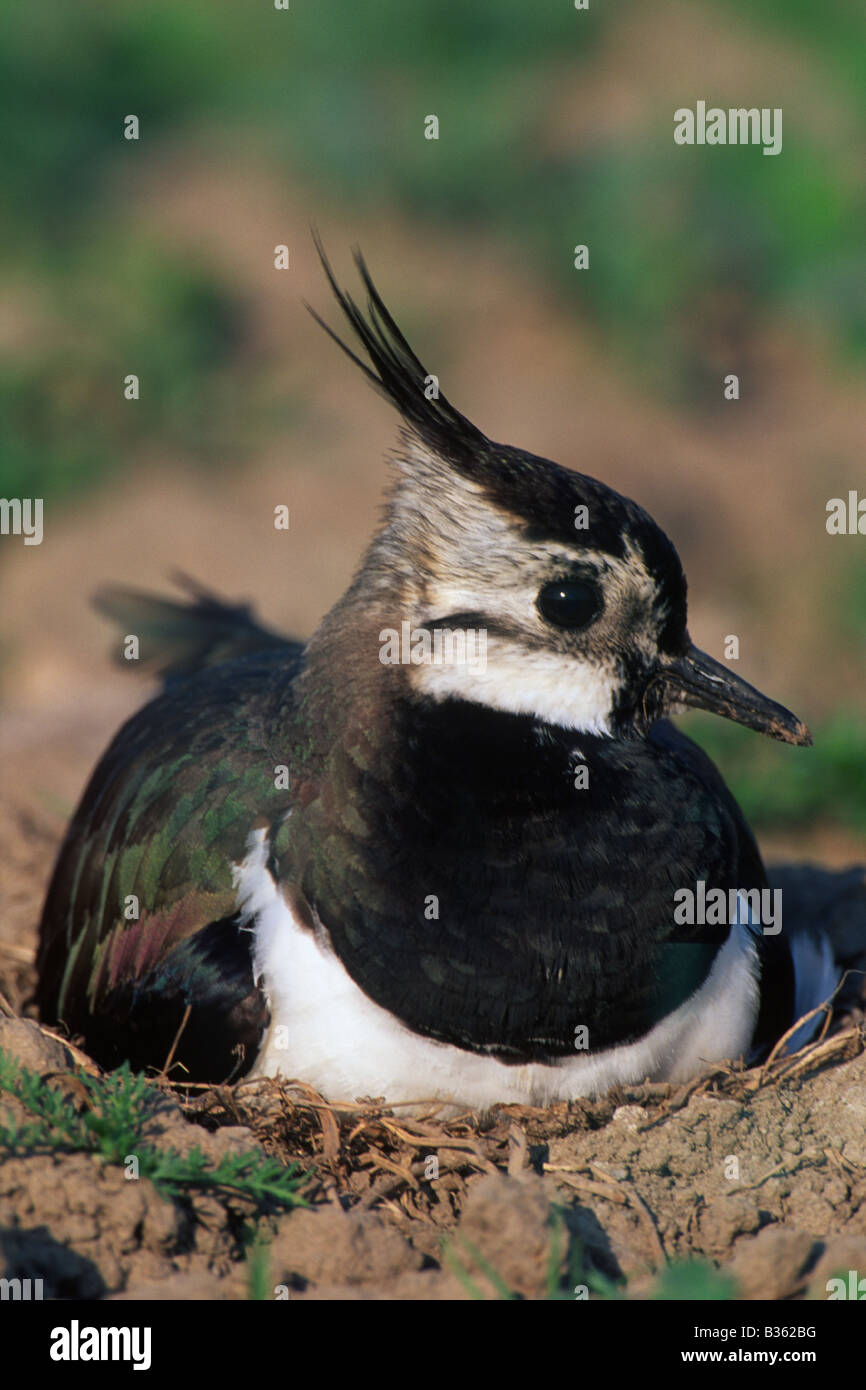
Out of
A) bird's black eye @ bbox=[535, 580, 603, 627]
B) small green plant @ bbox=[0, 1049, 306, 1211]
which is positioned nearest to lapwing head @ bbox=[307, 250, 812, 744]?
bird's black eye @ bbox=[535, 580, 603, 627]

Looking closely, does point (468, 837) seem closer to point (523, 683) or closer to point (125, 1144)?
point (523, 683)

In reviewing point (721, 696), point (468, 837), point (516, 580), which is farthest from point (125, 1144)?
point (721, 696)

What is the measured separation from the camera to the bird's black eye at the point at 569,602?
10.8 ft

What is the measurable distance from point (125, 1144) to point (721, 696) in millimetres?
1604

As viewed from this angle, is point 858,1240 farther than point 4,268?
No

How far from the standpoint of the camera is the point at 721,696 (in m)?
3.51

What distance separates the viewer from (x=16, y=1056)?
3.16 meters

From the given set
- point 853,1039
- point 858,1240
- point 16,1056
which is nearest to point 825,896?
point 853,1039

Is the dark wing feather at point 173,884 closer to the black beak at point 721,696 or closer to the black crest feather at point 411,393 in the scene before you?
the black crest feather at point 411,393

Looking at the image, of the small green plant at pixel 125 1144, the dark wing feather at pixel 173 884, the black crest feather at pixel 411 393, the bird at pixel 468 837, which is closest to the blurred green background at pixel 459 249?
the dark wing feather at pixel 173 884

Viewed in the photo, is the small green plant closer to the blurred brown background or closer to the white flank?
the white flank

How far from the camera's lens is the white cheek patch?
3.29m
